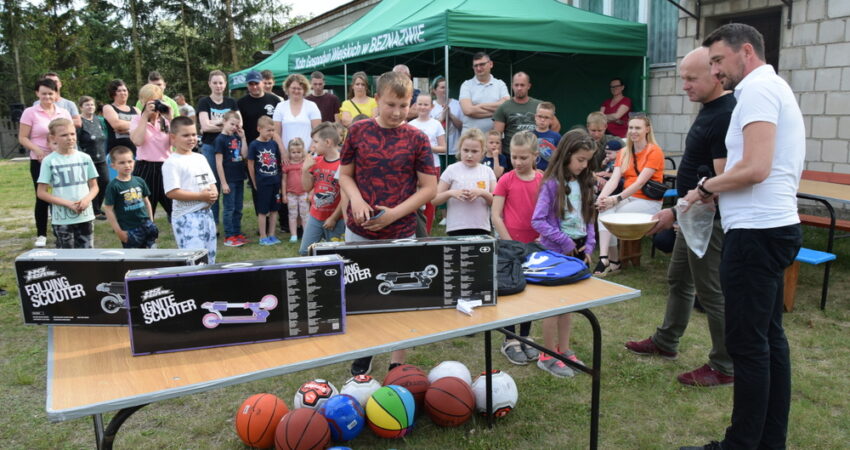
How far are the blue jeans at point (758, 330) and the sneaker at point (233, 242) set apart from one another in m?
6.09

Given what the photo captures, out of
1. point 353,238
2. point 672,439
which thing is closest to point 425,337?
point 353,238

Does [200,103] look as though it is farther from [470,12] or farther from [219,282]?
[219,282]

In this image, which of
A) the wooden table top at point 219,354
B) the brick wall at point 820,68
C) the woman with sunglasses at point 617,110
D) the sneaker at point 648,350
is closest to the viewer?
the wooden table top at point 219,354

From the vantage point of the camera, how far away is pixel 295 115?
7.41 metres

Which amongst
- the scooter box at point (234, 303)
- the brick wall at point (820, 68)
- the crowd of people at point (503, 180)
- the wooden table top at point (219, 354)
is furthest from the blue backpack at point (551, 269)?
the brick wall at point (820, 68)

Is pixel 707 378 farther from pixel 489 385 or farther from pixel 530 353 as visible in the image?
pixel 489 385

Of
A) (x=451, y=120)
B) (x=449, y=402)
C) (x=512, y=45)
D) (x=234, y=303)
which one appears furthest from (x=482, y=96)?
(x=234, y=303)

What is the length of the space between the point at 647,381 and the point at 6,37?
34181mm

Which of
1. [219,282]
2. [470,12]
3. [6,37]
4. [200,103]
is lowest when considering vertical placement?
[219,282]

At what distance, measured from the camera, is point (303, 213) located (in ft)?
24.8

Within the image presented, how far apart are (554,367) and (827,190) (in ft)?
12.1

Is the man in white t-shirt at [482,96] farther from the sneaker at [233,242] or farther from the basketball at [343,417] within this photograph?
the basketball at [343,417]

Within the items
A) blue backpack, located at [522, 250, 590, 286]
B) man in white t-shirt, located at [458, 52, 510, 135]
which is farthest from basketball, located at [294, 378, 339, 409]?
man in white t-shirt, located at [458, 52, 510, 135]

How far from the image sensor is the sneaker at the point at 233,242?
744 centimetres
